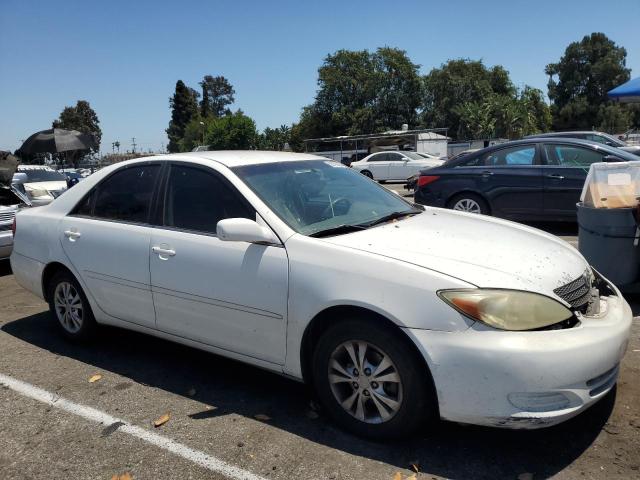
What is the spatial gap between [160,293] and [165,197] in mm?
688

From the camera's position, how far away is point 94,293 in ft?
13.4

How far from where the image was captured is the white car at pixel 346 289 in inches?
98.8

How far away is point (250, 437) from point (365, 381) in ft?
2.40

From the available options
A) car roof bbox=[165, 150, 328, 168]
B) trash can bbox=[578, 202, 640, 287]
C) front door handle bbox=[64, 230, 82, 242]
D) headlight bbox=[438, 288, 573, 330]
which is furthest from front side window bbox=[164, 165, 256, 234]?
trash can bbox=[578, 202, 640, 287]

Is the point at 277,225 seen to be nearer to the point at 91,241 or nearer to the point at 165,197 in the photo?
the point at 165,197

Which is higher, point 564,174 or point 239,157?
point 239,157

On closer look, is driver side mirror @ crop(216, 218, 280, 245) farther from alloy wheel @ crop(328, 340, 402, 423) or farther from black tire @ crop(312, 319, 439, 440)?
alloy wheel @ crop(328, 340, 402, 423)

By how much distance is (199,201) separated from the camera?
3641mm

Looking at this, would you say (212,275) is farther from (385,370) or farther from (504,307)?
(504,307)

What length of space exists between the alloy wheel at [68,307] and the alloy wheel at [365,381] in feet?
7.90

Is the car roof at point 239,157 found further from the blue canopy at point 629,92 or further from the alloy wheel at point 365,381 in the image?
the blue canopy at point 629,92

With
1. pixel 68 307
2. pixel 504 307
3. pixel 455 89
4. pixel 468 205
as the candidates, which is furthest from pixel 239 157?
pixel 455 89

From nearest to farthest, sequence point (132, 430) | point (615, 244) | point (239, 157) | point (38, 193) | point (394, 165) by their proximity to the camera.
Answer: point (132, 430)
point (239, 157)
point (615, 244)
point (38, 193)
point (394, 165)

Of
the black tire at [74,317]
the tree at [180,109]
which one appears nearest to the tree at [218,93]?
the tree at [180,109]
